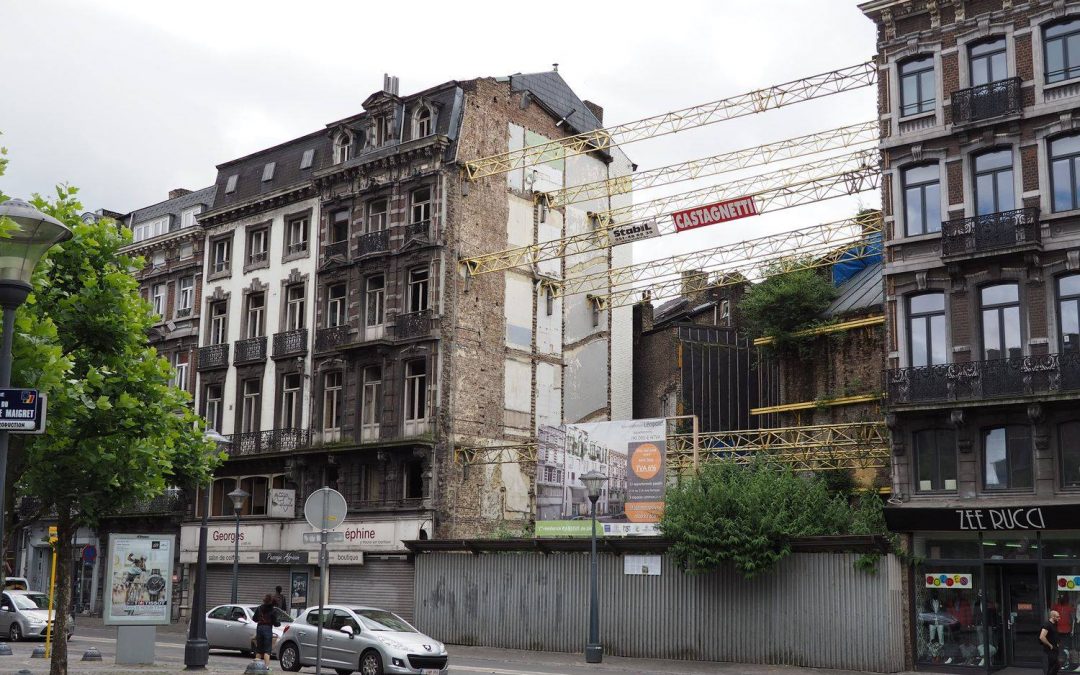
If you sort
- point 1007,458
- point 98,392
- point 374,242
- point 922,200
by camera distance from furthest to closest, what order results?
1. point 374,242
2. point 922,200
3. point 1007,458
4. point 98,392

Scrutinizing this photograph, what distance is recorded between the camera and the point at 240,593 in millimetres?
46031

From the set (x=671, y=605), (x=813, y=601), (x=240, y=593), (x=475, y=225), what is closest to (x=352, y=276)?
(x=475, y=225)

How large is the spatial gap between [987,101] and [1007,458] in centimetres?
886

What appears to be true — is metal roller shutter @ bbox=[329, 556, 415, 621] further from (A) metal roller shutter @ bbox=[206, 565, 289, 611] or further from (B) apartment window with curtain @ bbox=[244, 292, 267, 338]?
(B) apartment window with curtain @ bbox=[244, 292, 267, 338]

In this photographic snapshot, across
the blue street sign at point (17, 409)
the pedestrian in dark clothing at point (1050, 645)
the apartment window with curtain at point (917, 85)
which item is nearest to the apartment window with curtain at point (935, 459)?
the pedestrian in dark clothing at point (1050, 645)

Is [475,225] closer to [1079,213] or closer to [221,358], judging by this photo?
[221,358]

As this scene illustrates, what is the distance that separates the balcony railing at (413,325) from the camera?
41.8 meters

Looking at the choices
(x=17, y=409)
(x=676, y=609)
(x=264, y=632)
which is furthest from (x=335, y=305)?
(x=17, y=409)

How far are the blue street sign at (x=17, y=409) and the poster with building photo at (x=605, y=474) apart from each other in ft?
81.3

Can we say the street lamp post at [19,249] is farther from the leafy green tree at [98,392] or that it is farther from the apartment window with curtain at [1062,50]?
the apartment window with curtain at [1062,50]

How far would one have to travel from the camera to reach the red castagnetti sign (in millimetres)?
35312

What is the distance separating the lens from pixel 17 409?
11664 millimetres

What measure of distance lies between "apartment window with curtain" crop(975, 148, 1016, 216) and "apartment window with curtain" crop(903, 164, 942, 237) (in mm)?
992

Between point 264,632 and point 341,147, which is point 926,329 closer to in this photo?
point 264,632
